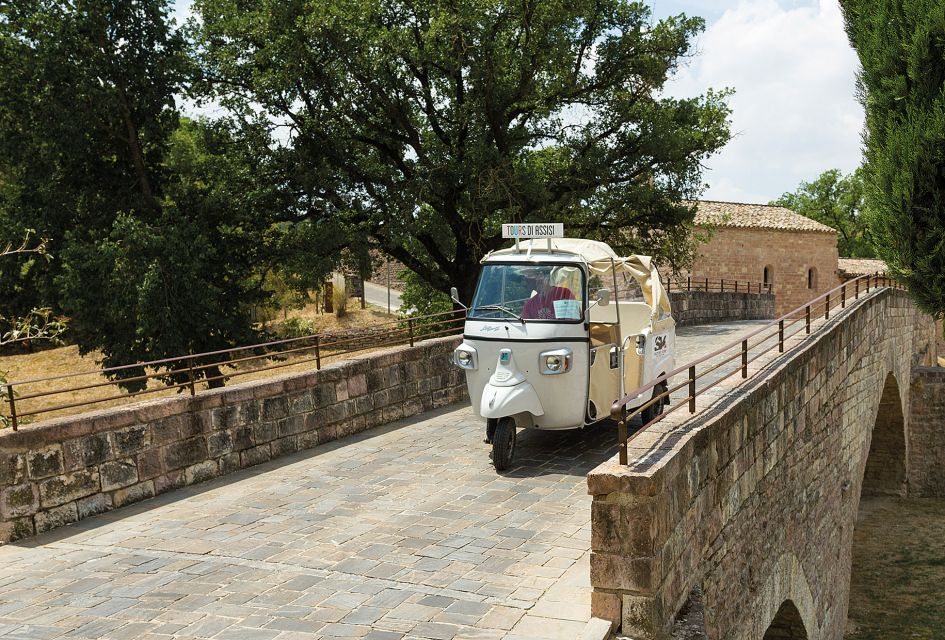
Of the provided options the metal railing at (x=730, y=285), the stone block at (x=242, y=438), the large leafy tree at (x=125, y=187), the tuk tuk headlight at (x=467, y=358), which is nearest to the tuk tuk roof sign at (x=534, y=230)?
the tuk tuk headlight at (x=467, y=358)

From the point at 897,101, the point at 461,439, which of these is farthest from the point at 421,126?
the point at 461,439

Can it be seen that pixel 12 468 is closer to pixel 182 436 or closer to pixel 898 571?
pixel 182 436

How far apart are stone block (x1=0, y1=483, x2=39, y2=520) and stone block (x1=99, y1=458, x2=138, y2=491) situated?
65 centimetres

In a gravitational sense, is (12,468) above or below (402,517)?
above

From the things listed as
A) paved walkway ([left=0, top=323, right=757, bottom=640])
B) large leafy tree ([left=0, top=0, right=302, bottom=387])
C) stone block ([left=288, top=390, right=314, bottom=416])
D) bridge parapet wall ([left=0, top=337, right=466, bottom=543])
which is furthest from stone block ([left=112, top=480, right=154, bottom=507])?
large leafy tree ([left=0, top=0, right=302, bottom=387])

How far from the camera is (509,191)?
63.8 ft

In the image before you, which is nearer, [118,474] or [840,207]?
[118,474]

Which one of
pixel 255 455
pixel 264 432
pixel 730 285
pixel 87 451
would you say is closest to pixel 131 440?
pixel 87 451

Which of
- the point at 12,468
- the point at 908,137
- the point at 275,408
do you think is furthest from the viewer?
the point at 908,137

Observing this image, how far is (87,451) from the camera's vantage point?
739 cm

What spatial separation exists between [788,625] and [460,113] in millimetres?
13914

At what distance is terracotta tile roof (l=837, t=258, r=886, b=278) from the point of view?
140 feet

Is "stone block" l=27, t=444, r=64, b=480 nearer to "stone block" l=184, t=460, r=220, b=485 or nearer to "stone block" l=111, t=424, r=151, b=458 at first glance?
"stone block" l=111, t=424, r=151, b=458

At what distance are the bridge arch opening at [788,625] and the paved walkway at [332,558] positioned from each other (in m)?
3.18
